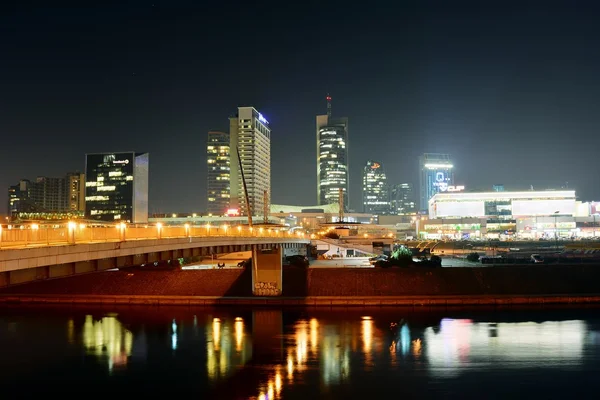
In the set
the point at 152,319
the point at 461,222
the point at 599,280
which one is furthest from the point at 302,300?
the point at 461,222

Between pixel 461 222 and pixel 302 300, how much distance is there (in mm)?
113219

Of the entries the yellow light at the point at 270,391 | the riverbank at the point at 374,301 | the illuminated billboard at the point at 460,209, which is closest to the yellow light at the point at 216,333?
the riverbank at the point at 374,301

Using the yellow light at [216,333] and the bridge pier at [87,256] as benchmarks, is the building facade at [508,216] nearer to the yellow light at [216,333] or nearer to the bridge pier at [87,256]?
the yellow light at [216,333]

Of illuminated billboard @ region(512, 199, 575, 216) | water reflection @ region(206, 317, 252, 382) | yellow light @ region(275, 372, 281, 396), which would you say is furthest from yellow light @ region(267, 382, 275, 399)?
illuminated billboard @ region(512, 199, 575, 216)

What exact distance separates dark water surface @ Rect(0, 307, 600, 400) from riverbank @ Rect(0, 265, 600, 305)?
9.18 feet

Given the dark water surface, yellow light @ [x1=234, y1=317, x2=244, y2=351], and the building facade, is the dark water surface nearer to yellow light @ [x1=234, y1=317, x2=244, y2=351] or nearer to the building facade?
yellow light @ [x1=234, y1=317, x2=244, y2=351]

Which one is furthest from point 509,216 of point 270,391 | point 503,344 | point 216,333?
point 270,391

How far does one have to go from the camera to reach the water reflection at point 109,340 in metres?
30.4

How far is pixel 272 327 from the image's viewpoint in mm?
38125

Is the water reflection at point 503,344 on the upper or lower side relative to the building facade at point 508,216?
lower

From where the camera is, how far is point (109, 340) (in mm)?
34156

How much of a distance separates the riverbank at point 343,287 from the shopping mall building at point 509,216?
304 feet

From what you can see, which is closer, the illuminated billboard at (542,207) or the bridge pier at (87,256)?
the bridge pier at (87,256)

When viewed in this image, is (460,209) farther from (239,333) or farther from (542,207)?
(239,333)
